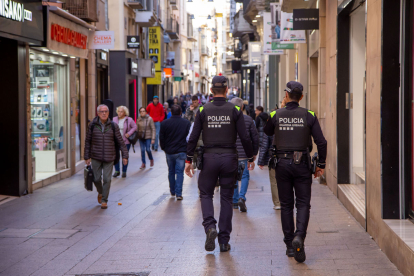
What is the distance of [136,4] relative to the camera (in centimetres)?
2927

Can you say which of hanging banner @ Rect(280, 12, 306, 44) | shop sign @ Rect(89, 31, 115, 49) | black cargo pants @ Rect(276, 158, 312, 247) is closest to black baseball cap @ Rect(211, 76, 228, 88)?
black cargo pants @ Rect(276, 158, 312, 247)

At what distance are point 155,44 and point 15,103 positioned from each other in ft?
81.3

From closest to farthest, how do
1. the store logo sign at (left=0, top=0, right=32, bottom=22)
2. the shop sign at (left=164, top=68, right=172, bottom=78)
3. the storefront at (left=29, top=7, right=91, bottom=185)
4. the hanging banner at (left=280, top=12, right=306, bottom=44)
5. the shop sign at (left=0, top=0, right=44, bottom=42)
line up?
the store logo sign at (left=0, top=0, right=32, bottom=22) → the shop sign at (left=0, top=0, right=44, bottom=42) → the storefront at (left=29, top=7, right=91, bottom=185) → the hanging banner at (left=280, top=12, right=306, bottom=44) → the shop sign at (left=164, top=68, right=172, bottom=78)

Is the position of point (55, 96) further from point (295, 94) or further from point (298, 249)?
point (298, 249)

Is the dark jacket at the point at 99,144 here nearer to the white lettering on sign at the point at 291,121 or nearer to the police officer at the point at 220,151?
the police officer at the point at 220,151

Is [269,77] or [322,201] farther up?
[269,77]

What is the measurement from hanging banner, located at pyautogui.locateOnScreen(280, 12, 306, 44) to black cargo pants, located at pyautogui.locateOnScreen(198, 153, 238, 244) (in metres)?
9.97

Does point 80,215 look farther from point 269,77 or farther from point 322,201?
point 269,77

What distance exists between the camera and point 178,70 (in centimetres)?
5800

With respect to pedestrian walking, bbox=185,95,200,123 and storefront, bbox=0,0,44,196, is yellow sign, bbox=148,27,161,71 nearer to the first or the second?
pedestrian walking, bbox=185,95,200,123

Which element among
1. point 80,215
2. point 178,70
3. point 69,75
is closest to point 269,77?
point 69,75

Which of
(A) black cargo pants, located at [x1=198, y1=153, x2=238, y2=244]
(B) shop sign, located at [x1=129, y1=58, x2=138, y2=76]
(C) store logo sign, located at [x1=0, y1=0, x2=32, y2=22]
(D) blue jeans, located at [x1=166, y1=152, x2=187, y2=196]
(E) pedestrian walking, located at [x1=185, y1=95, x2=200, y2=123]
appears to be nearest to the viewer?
(A) black cargo pants, located at [x1=198, y1=153, x2=238, y2=244]

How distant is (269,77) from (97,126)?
2085 cm

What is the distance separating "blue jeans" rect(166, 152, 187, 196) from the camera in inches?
452
